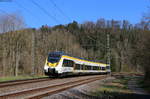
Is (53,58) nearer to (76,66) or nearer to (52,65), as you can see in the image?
(52,65)

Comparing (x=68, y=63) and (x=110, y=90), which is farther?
(x=68, y=63)

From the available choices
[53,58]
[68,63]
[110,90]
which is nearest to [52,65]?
[53,58]

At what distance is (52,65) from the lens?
82.9 feet

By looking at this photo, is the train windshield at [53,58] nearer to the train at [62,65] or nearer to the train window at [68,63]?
the train at [62,65]

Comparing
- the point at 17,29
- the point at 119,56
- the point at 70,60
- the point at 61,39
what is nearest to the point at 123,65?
the point at 119,56

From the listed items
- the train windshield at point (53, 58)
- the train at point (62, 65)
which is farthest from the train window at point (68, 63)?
the train windshield at point (53, 58)

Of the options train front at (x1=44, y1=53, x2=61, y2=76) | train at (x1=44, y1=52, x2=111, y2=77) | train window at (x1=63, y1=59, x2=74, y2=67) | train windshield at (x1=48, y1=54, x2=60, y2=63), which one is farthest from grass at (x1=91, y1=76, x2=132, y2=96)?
train windshield at (x1=48, y1=54, x2=60, y2=63)

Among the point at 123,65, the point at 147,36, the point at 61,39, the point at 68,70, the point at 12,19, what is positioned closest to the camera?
the point at 147,36

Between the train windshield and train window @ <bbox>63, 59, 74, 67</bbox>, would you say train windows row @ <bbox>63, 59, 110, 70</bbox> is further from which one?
the train windshield

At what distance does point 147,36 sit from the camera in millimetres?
25406

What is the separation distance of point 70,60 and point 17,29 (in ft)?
62.2

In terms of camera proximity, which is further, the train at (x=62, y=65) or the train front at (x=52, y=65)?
the train at (x=62, y=65)

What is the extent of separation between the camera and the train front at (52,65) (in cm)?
2499

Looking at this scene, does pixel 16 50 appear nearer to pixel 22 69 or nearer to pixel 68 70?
pixel 22 69
